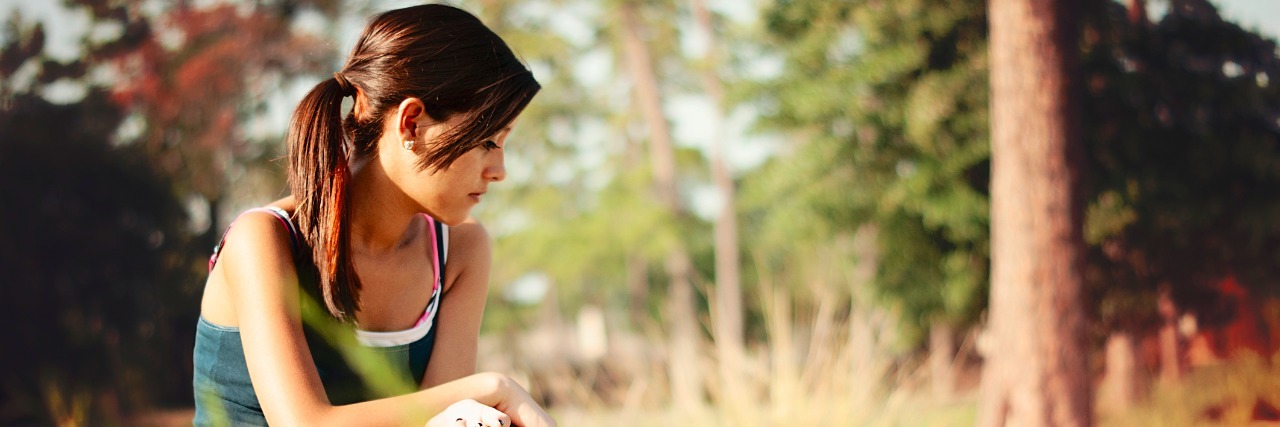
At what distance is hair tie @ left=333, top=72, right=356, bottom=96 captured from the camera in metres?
1.50

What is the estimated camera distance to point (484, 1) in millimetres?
18969

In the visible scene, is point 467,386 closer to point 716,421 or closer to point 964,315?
point 716,421

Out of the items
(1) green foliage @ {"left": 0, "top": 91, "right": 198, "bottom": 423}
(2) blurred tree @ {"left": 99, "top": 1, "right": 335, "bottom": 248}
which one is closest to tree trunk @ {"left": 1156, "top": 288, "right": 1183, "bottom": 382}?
(1) green foliage @ {"left": 0, "top": 91, "right": 198, "bottom": 423}

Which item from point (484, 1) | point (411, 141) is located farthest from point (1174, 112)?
point (484, 1)

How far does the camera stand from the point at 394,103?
1.47 m

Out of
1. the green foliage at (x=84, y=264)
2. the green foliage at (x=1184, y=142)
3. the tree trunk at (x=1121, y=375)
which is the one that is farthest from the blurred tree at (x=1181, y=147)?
the green foliage at (x=84, y=264)

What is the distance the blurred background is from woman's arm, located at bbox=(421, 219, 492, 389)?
9.35ft

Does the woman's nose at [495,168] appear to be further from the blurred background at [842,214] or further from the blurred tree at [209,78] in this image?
the blurred tree at [209,78]

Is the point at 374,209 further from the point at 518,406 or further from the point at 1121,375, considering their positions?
the point at 1121,375

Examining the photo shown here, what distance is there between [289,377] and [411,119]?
386mm

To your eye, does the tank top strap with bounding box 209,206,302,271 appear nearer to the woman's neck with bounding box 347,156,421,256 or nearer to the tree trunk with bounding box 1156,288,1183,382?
the woman's neck with bounding box 347,156,421,256

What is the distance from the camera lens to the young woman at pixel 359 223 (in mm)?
1292

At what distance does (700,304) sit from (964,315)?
55.1 feet

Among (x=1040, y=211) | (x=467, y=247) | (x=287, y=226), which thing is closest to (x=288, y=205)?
(x=287, y=226)
